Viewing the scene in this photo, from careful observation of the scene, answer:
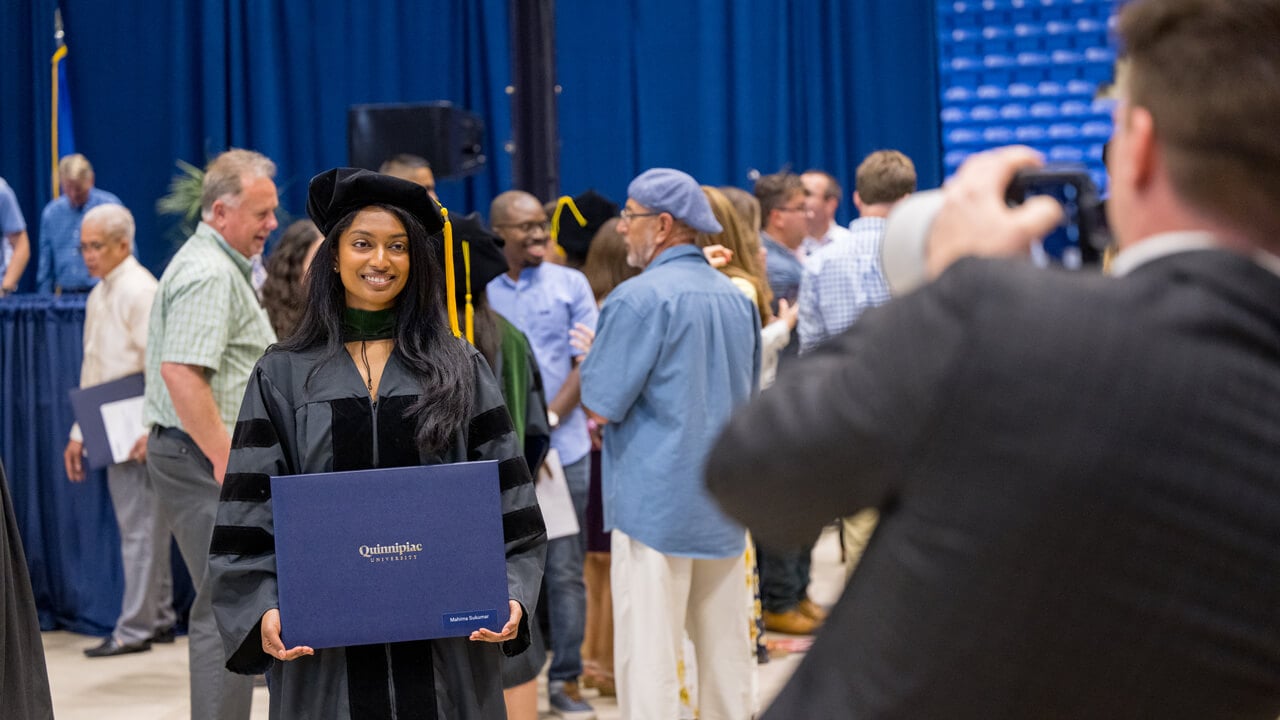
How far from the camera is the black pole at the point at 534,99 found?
6816mm

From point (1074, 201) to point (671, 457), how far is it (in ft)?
8.68

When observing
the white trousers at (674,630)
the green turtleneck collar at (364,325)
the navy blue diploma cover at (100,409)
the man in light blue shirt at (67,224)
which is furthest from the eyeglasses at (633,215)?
the man in light blue shirt at (67,224)

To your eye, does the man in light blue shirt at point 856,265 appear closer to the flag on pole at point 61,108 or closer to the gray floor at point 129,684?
the gray floor at point 129,684

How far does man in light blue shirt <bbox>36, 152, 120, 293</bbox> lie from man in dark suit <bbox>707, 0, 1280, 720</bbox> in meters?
7.70

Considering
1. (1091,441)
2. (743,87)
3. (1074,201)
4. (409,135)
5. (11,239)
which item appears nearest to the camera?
(1091,441)

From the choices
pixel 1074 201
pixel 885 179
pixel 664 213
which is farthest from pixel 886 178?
pixel 1074 201

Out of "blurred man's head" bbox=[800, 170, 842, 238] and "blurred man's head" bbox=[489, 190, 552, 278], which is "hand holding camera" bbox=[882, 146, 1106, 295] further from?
"blurred man's head" bbox=[800, 170, 842, 238]

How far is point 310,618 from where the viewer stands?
2.48m

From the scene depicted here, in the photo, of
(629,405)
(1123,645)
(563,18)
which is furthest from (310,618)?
(563,18)

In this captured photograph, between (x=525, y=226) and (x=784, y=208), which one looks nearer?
(x=525, y=226)

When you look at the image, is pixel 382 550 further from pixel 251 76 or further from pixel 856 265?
pixel 251 76

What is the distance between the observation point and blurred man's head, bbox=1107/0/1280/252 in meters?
0.94

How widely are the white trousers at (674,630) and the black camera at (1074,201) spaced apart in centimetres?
270

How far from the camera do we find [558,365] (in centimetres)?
490
